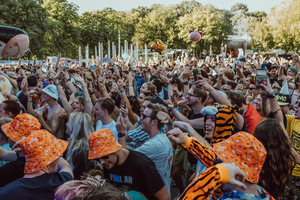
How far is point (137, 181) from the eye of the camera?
9.48 ft

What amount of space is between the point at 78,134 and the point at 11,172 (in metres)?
1.05

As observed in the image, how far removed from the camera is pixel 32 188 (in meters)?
2.54

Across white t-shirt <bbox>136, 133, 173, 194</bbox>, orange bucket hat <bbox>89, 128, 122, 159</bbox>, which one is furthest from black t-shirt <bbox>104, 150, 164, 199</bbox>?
white t-shirt <bbox>136, 133, 173, 194</bbox>

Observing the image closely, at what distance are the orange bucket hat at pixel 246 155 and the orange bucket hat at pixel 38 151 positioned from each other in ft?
4.76

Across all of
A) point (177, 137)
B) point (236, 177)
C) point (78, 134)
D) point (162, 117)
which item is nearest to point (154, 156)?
point (162, 117)

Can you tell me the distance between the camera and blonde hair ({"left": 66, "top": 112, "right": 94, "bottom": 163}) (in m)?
3.74

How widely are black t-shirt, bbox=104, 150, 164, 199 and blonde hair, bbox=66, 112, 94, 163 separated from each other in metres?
0.94

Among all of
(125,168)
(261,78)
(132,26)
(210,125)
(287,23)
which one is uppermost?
(132,26)

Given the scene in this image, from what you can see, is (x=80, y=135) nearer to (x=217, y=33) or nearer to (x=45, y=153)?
(x=45, y=153)

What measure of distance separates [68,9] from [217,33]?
86.7ft

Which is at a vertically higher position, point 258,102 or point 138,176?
point 258,102

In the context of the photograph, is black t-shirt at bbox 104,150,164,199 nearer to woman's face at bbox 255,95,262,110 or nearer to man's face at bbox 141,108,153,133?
man's face at bbox 141,108,153,133

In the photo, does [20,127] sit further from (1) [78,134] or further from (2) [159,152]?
(2) [159,152]

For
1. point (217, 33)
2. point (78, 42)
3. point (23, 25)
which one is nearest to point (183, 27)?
point (217, 33)
